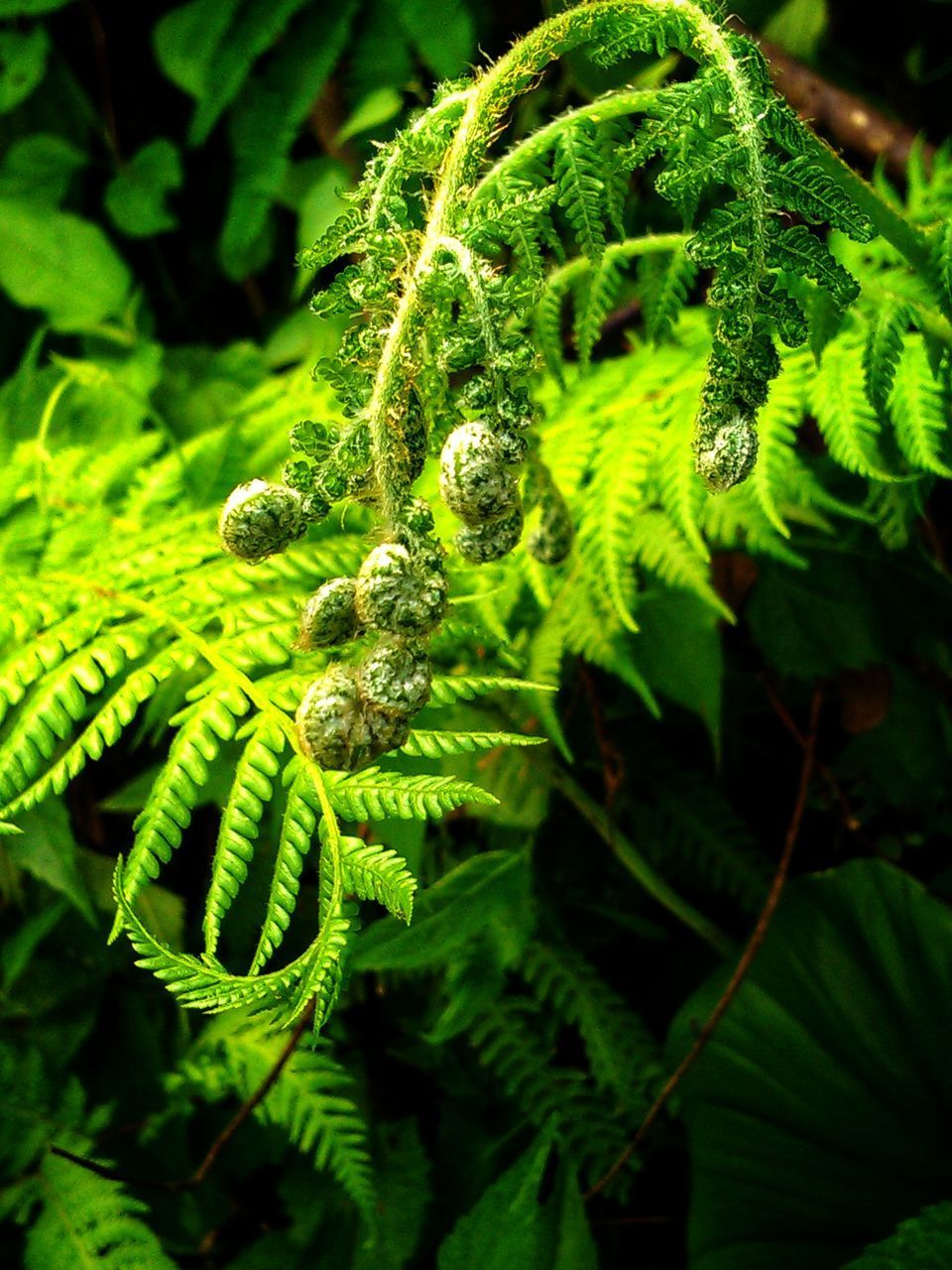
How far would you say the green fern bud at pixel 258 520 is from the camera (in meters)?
0.76

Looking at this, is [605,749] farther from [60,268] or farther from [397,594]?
[60,268]

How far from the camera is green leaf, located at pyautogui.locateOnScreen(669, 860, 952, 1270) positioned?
1.42 metres

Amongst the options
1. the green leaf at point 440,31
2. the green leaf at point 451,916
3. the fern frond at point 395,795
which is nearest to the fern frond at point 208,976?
the fern frond at point 395,795

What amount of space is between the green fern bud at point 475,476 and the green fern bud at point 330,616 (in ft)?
0.38

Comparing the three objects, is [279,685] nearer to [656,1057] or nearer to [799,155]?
[799,155]

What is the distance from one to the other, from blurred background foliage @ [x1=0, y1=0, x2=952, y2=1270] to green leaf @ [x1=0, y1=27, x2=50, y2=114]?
14.1 inches

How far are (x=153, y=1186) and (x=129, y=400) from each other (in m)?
1.35

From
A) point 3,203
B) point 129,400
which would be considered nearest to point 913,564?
point 129,400

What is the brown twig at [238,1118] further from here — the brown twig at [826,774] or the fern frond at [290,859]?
the brown twig at [826,774]

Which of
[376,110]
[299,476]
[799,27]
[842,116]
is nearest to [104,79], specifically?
[376,110]

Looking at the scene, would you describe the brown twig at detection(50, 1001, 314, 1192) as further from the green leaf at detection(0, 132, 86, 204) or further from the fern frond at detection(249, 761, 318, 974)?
the green leaf at detection(0, 132, 86, 204)

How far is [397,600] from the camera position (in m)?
0.73

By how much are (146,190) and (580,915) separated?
6.30 feet

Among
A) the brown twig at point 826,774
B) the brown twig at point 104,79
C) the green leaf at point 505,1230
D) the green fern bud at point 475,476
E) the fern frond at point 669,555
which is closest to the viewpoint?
the green fern bud at point 475,476
